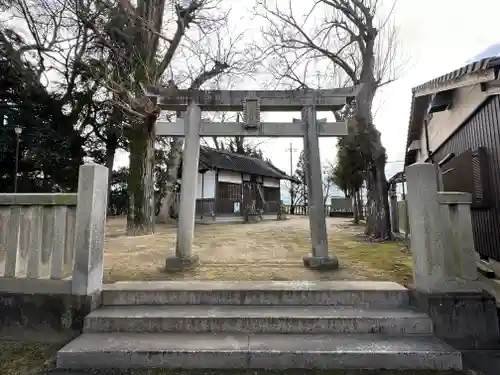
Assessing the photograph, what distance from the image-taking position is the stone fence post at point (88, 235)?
324cm

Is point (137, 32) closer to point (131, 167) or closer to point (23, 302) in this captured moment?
point (131, 167)

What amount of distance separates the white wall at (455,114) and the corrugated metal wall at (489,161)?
0.62 feet

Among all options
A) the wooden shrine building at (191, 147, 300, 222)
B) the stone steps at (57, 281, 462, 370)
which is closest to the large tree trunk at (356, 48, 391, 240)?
the stone steps at (57, 281, 462, 370)

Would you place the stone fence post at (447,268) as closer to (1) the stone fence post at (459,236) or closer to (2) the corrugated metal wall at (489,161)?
(1) the stone fence post at (459,236)

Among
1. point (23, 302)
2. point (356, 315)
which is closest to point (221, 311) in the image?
point (356, 315)

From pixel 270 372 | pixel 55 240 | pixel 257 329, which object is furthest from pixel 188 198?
pixel 270 372

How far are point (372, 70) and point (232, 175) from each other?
12.1 m

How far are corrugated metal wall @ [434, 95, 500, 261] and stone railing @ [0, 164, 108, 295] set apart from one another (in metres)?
5.88

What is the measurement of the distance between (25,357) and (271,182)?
71.3 ft

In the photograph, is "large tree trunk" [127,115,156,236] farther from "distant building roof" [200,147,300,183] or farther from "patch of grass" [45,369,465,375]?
"distant building roof" [200,147,300,183]

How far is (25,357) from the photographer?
2898 millimetres

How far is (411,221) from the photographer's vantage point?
11.0 feet

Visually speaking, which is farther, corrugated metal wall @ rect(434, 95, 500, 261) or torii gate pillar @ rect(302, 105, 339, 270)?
torii gate pillar @ rect(302, 105, 339, 270)

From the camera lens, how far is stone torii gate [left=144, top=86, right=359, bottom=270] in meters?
5.13
